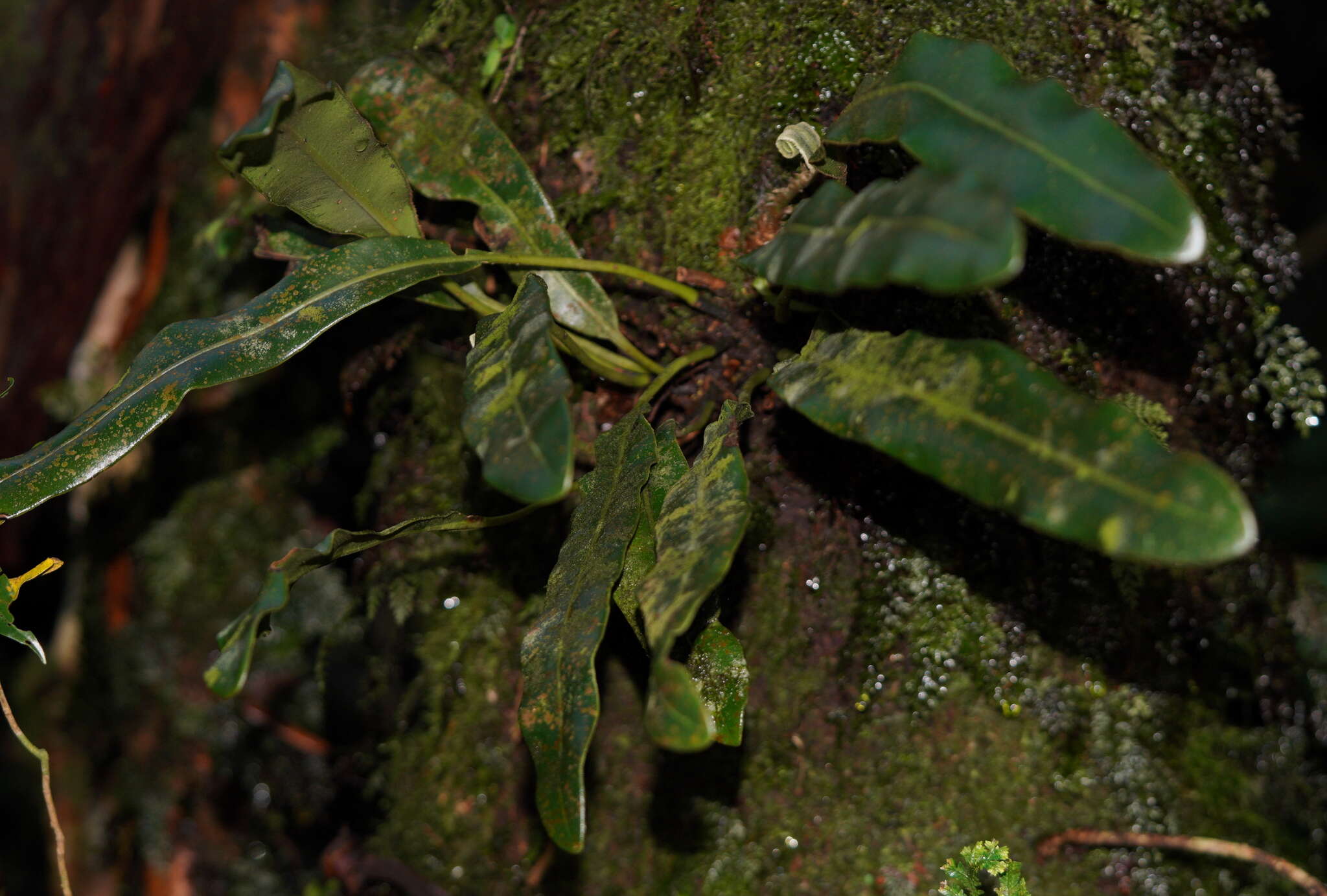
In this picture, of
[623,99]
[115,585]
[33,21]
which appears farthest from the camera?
[33,21]

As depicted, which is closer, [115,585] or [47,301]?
[115,585]

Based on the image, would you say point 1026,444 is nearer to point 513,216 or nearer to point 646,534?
point 646,534

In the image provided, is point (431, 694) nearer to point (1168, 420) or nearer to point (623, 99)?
point (623, 99)

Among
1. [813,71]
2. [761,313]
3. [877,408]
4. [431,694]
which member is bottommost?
[431,694]

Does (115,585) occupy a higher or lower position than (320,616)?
lower

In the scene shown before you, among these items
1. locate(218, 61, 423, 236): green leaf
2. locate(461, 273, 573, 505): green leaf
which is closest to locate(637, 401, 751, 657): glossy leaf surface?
locate(461, 273, 573, 505): green leaf

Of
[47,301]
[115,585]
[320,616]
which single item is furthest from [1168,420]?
[47,301]

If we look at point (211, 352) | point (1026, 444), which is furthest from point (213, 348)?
point (1026, 444)

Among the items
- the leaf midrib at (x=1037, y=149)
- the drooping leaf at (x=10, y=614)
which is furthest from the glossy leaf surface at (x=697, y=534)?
the drooping leaf at (x=10, y=614)
